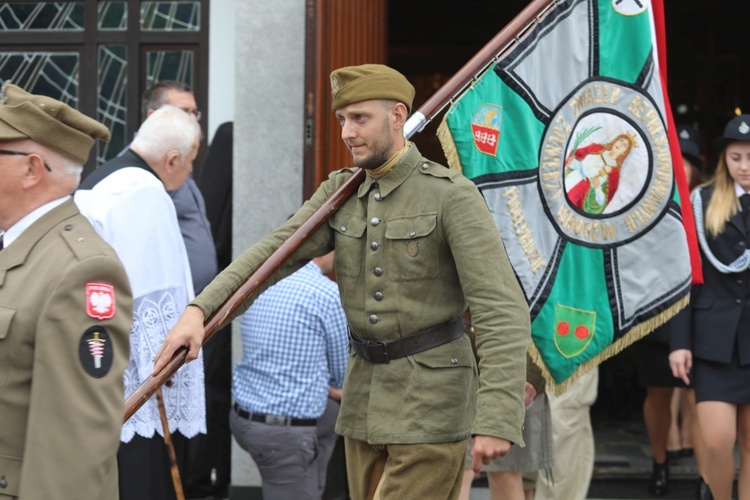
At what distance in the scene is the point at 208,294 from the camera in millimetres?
3656

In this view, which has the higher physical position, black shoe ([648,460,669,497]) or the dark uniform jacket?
the dark uniform jacket

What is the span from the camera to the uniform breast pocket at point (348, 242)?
150 inches

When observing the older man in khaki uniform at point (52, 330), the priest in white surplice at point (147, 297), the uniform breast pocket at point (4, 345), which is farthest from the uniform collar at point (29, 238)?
the priest in white surplice at point (147, 297)

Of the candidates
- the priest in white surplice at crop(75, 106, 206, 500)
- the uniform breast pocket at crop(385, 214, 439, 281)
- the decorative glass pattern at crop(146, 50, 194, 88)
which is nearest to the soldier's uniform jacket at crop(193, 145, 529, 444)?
the uniform breast pocket at crop(385, 214, 439, 281)

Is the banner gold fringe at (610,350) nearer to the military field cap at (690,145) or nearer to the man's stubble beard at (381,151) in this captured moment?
the man's stubble beard at (381,151)

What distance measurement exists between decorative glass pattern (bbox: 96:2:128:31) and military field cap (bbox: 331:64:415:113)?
435 centimetres

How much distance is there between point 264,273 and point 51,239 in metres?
1.02

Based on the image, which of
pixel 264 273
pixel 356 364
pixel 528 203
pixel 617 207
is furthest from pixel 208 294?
pixel 617 207

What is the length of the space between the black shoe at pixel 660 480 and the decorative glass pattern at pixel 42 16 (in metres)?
4.48

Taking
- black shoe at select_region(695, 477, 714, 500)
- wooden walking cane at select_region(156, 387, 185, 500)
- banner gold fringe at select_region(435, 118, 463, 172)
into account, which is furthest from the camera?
black shoe at select_region(695, 477, 714, 500)

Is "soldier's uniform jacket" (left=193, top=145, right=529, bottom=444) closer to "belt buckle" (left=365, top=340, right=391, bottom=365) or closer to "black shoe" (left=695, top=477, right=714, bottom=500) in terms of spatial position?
"belt buckle" (left=365, top=340, right=391, bottom=365)

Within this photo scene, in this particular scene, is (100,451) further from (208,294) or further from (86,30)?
(86,30)

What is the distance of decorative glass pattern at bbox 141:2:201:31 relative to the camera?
25.1ft

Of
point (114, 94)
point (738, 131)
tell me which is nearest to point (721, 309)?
point (738, 131)
